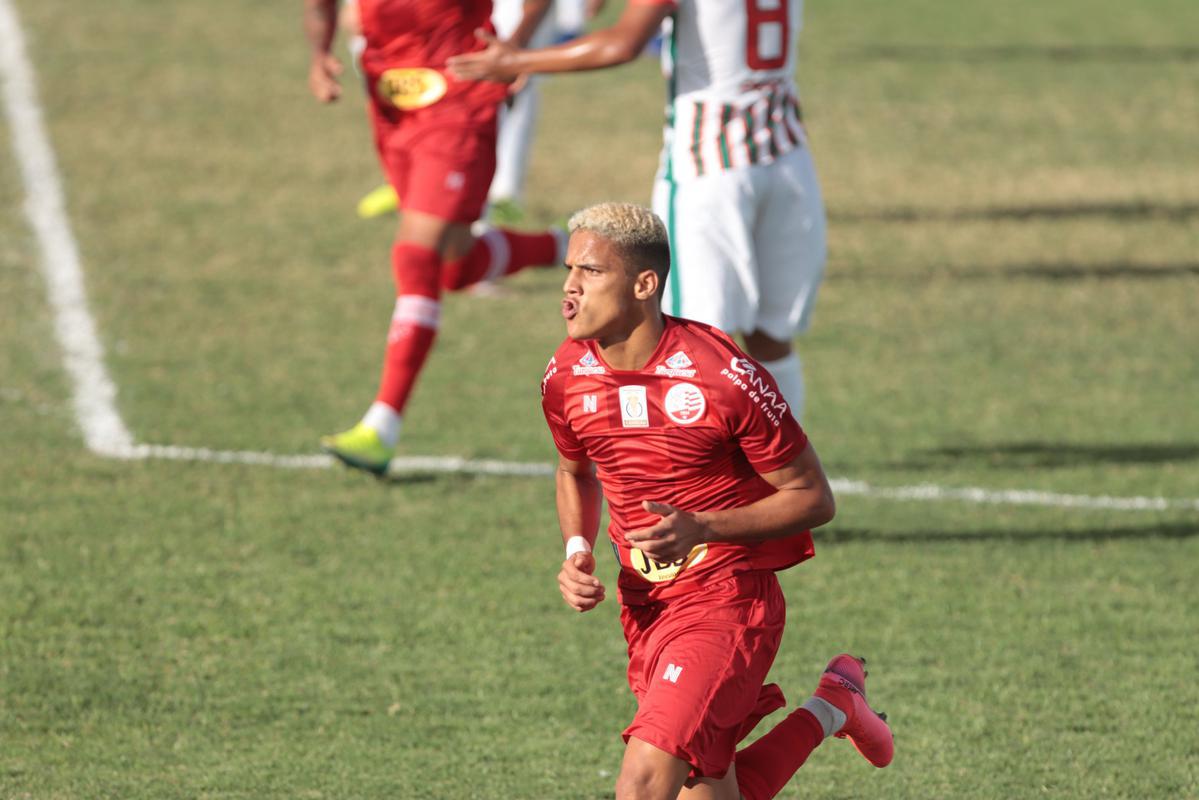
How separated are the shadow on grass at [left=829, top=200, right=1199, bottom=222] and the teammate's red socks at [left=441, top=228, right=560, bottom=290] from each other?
3.71 metres

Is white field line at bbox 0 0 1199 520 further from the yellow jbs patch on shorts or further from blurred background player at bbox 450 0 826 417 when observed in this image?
the yellow jbs patch on shorts

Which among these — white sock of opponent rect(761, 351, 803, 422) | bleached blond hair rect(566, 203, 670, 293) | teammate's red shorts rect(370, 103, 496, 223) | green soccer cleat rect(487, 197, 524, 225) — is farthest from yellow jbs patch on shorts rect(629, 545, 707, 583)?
green soccer cleat rect(487, 197, 524, 225)

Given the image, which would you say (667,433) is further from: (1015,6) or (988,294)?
(1015,6)

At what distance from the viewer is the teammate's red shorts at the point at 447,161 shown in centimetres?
759

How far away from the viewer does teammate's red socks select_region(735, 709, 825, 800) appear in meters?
4.45

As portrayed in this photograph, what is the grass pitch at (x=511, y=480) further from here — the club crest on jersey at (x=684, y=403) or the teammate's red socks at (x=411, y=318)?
the club crest on jersey at (x=684, y=403)

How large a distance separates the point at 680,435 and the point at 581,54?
2425 millimetres

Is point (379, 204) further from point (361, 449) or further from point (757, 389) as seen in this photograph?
point (757, 389)

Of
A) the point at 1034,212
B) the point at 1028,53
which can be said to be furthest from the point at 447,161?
the point at 1028,53

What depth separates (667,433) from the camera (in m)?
4.24

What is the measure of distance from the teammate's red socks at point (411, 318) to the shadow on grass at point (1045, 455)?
2011 mm

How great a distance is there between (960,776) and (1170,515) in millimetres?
2580

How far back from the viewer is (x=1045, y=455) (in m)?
7.92

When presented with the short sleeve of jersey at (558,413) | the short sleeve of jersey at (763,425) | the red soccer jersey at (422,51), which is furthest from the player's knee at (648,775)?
the red soccer jersey at (422,51)
